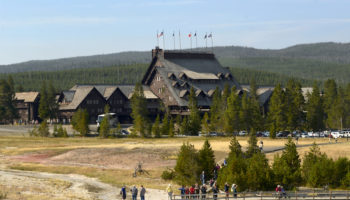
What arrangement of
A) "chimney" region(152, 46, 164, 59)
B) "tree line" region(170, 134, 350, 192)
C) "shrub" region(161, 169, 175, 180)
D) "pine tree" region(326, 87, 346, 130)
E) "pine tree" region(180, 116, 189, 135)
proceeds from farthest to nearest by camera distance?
"chimney" region(152, 46, 164, 59) < "pine tree" region(326, 87, 346, 130) < "pine tree" region(180, 116, 189, 135) < "shrub" region(161, 169, 175, 180) < "tree line" region(170, 134, 350, 192)

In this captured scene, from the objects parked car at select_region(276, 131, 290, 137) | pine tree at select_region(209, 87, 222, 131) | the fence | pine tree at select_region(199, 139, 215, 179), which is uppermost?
pine tree at select_region(209, 87, 222, 131)

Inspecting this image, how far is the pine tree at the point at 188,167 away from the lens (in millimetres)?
66500

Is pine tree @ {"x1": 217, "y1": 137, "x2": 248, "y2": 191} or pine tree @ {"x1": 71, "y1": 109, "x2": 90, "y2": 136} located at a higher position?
pine tree @ {"x1": 71, "y1": 109, "x2": 90, "y2": 136}

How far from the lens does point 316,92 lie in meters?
132

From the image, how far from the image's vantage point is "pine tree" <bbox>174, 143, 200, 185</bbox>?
6650 cm

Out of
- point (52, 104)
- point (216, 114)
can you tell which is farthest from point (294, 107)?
point (52, 104)

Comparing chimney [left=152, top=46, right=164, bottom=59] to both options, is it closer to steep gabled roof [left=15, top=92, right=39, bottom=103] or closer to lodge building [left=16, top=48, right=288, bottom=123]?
lodge building [left=16, top=48, right=288, bottom=123]

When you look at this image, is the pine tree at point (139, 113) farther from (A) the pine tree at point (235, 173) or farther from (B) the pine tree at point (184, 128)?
(A) the pine tree at point (235, 173)

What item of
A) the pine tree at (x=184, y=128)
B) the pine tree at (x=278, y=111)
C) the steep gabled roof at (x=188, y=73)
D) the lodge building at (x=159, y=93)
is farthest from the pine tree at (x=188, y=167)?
the steep gabled roof at (x=188, y=73)

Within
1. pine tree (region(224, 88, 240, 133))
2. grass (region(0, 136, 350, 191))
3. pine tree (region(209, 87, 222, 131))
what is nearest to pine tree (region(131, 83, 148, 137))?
grass (region(0, 136, 350, 191))

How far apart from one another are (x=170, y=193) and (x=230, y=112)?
66279mm

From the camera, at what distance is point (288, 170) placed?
207 feet

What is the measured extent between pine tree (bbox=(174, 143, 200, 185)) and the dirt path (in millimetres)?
3516

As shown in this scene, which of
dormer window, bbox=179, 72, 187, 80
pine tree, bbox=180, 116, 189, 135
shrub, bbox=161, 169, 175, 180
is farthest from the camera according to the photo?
dormer window, bbox=179, 72, 187, 80
